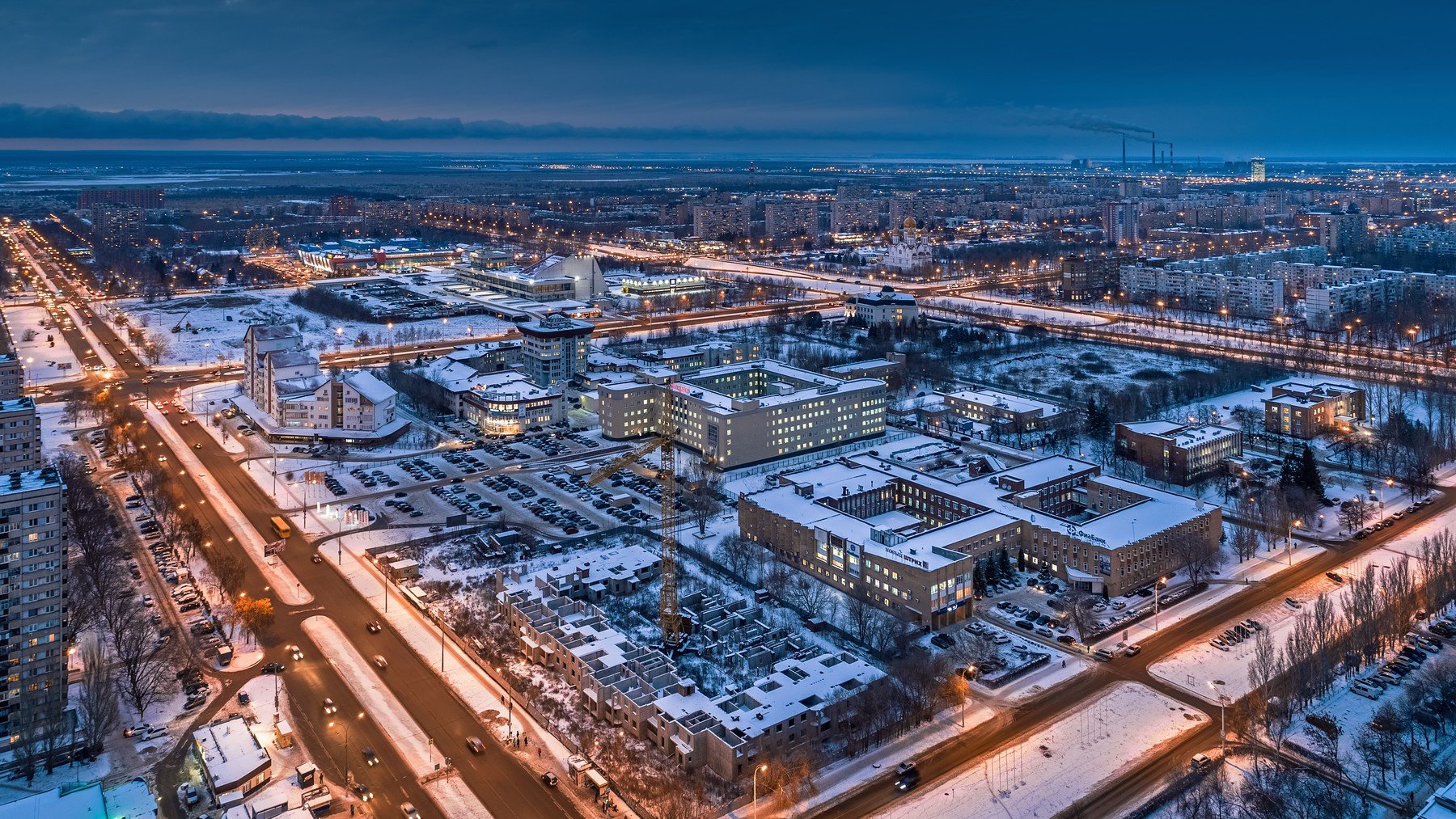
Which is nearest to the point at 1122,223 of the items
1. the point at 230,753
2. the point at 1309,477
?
the point at 1309,477

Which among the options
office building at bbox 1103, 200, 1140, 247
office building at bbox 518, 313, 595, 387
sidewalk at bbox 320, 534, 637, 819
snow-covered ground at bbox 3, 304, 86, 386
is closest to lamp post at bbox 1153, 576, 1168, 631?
sidewalk at bbox 320, 534, 637, 819

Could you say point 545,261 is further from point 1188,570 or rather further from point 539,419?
point 1188,570

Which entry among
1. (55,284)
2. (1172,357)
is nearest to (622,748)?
(1172,357)

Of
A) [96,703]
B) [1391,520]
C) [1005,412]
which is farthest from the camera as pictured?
[1005,412]

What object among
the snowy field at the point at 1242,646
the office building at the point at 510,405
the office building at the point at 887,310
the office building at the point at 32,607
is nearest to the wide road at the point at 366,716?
the office building at the point at 32,607

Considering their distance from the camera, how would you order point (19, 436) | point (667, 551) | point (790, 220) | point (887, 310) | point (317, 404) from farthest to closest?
point (790, 220) < point (887, 310) < point (317, 404) < point (19, 436) < point (667, 551)

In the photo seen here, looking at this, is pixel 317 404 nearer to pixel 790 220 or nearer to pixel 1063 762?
pixel 1063 762

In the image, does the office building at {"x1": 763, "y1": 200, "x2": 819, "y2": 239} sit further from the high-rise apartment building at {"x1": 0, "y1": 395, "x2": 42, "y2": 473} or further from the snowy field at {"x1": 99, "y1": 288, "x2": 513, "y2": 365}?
the high-rise apartment building at {"x1": 0, "y1": 395, "x2": 42, "y2": 473}
